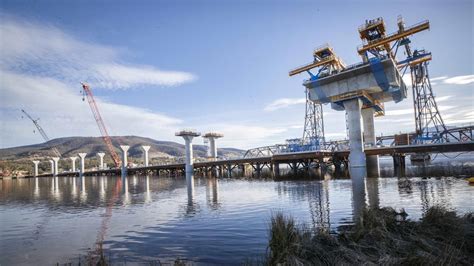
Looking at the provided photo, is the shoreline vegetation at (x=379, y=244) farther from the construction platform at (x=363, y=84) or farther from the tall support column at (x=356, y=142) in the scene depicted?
the construction platform at (x=363, y=84)

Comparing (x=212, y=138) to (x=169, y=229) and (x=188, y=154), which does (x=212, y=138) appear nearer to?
(x=188, y=154)

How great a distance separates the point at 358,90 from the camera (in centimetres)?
4800

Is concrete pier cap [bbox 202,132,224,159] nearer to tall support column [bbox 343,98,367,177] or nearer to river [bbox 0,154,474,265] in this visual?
tall support column [bbox 343,98,367,177]

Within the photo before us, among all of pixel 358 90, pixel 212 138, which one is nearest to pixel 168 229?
pixel 358 90

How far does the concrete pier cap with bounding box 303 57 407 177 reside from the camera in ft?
150

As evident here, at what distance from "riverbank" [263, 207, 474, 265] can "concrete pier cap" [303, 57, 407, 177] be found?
35552 mm

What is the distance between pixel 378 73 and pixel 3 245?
49.9 meters

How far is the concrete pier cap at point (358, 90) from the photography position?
45594mm

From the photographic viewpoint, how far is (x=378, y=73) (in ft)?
150

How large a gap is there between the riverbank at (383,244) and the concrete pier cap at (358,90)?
35552 millimetres

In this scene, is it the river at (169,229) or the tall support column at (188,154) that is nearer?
the river at (169,229)

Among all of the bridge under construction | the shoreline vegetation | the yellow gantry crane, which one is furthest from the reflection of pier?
the shoreline vegetation

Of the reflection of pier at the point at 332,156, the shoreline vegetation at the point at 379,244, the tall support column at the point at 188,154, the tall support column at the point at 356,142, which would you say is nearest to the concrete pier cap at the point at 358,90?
the tall support column at the point at 356,142

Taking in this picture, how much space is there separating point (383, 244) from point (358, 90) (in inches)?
1742
